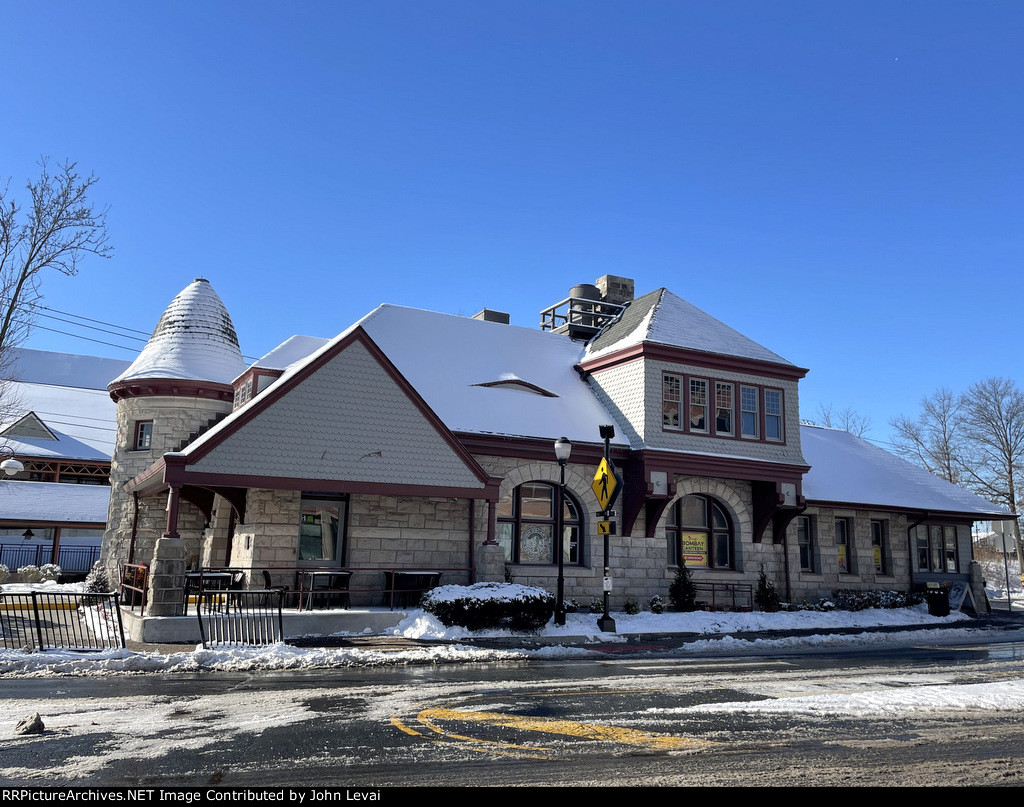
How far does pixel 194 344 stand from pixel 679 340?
563 inches

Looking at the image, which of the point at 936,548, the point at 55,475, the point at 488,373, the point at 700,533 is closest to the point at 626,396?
the point at 488,373

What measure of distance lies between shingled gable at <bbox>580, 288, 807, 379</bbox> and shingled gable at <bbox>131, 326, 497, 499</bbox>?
745cm

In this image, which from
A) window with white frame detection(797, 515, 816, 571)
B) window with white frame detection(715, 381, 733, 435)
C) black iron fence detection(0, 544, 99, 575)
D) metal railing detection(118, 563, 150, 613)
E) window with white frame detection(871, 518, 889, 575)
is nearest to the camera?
metal railing detection(118, 563, 150, 613)

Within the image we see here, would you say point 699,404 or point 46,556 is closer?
point 699,404

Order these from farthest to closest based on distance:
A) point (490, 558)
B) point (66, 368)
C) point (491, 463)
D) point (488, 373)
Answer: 1. point (66, 368)
2. point (488, 373)
3. point (491, 463)
4. point (490, 558)

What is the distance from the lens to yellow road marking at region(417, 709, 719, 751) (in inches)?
281

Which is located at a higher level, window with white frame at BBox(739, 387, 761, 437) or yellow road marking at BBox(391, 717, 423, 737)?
window with white frame at BBox(739, 387, 761, 437)

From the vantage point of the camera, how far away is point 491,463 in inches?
836

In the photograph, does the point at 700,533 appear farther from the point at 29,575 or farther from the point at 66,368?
the point at 66,368

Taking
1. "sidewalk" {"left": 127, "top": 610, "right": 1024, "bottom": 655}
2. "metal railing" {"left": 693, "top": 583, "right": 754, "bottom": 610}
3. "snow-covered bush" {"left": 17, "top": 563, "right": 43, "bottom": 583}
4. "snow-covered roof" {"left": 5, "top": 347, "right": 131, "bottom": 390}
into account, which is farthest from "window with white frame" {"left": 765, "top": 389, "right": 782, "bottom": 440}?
"snow-covered roof" {"left": 5, "top": 347, "right": 131, "bottom": 390}

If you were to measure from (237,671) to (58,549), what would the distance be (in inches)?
933

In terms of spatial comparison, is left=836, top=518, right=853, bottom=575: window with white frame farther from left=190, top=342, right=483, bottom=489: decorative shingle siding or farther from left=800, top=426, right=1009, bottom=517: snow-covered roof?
left=190, top=342, right=483, bottom=489: decorative shingle siding

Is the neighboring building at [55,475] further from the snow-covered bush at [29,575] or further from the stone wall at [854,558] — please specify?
the stone wall at [854,558]

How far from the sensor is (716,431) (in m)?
23.8
